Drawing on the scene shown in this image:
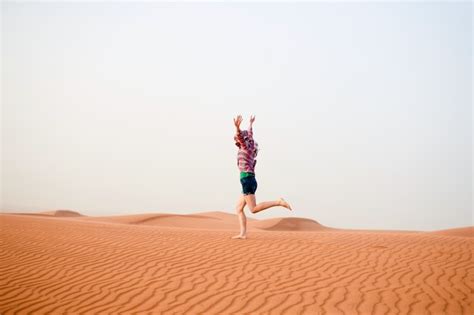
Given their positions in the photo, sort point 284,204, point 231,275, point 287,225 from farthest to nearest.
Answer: point 287,225 < point 284,204 < point 231,275

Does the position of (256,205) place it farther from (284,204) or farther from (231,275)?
(231,275)

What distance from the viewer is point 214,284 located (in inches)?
265

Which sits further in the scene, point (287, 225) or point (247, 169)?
point (287, 225)

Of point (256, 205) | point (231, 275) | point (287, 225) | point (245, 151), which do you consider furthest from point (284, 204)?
point (287, 225)

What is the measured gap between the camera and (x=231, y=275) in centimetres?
730

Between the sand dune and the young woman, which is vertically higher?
the young woman

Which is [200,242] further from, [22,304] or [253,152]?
[22,304]

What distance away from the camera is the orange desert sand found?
5832 millimetres

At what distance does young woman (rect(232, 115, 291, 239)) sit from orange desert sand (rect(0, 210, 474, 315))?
96 cm

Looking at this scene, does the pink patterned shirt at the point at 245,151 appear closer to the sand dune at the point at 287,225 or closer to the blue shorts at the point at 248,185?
the blue shorts at the point at 248,185

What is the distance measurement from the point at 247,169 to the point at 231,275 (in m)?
3.06

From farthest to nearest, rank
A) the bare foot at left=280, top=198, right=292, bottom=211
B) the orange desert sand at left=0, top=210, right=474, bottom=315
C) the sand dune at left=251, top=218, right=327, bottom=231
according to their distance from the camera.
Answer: the sand dune at left=251, top=218, right=327, bottom=231 < the bare foot at left=280, top=198, right=292, bottom=211 < the orange desert sand at left=0, top=210, right=474, bottom=315

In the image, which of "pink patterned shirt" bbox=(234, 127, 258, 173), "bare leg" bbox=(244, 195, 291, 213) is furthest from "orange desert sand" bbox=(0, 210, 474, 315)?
"pink patterned shirt" bbox=(234, 127, 258, 173)

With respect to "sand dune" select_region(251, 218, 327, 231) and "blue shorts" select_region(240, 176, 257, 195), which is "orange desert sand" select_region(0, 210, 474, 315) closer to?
"blue shorts" select_region(240, 176, 257, 195)
